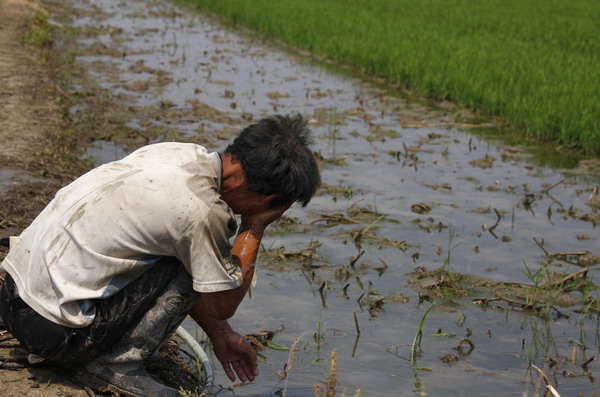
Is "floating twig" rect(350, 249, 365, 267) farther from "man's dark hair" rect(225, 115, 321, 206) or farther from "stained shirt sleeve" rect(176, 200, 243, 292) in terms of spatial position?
"stained shirt sleeve" rect(176, 200, 243, 292)

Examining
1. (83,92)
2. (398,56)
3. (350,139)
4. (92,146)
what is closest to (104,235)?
(92,146)

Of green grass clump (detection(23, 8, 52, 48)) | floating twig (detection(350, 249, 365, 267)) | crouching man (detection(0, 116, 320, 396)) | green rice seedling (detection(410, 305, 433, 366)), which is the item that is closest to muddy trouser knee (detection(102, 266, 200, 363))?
crouching man (detection(0, 116, 320, 396))

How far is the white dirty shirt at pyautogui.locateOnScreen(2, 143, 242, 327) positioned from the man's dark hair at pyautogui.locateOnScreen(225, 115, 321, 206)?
0.11m

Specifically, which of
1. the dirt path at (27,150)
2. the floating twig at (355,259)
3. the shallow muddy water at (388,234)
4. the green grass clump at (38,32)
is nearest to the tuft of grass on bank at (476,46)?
the shallow muddy water at (388,234)

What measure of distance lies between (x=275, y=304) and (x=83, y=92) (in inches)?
197

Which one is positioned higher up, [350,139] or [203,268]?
[203,268]

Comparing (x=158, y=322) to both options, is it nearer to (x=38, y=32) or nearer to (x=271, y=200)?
(x=271, y=200)

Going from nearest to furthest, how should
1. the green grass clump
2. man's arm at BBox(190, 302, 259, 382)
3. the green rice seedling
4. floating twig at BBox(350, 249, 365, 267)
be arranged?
man's arm at BBox(190, 302, 259, 382) → the green rice seedling → floating twig at BBox(350, 249, 365, 267) → the green grass clump

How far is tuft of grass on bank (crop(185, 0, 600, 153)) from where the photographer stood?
7520 millimetres

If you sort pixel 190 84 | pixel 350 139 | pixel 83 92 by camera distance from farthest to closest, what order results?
pixel 190 84 → pixel 83 92 → pixel 350 139

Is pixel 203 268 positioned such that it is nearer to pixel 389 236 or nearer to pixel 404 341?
pixel 404 341

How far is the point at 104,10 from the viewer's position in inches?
624

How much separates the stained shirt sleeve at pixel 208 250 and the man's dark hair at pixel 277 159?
142 mm

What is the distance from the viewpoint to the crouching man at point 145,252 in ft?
8.16
